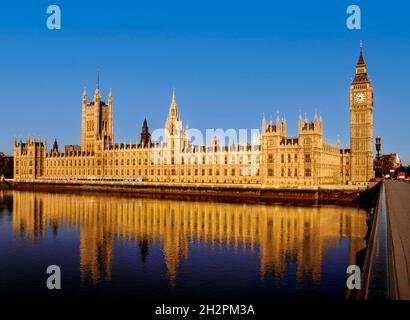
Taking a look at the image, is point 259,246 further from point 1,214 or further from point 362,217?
point 1,214

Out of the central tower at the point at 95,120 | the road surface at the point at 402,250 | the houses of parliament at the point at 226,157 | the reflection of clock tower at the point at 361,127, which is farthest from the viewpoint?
the central tower at the point at 95,120

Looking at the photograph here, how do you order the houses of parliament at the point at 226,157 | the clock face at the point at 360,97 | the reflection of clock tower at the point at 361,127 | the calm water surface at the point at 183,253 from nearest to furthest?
the calm water surface at the point at 183,253
the houses of parliament at the point at 226,157
the reflection of clock tower at the point at 361,127
the clock face at the point at 360,97

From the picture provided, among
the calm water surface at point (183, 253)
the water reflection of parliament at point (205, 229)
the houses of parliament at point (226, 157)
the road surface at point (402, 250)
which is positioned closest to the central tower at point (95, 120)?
the houses of parliament at point (226, 157)

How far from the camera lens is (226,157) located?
10662 cm

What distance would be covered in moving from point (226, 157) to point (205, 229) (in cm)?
5998

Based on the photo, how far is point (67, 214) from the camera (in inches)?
2450

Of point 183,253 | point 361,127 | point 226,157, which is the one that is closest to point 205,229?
point 183,253

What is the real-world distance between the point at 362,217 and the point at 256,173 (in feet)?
152

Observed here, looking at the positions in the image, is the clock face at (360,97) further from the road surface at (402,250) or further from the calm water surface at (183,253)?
the road surface at (402,250)

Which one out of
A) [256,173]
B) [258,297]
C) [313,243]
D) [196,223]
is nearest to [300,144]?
[256,173]

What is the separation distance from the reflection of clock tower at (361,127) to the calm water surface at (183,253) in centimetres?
4619

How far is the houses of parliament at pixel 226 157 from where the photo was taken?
94188 millimetres

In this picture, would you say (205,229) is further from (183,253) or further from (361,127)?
(361,127)
